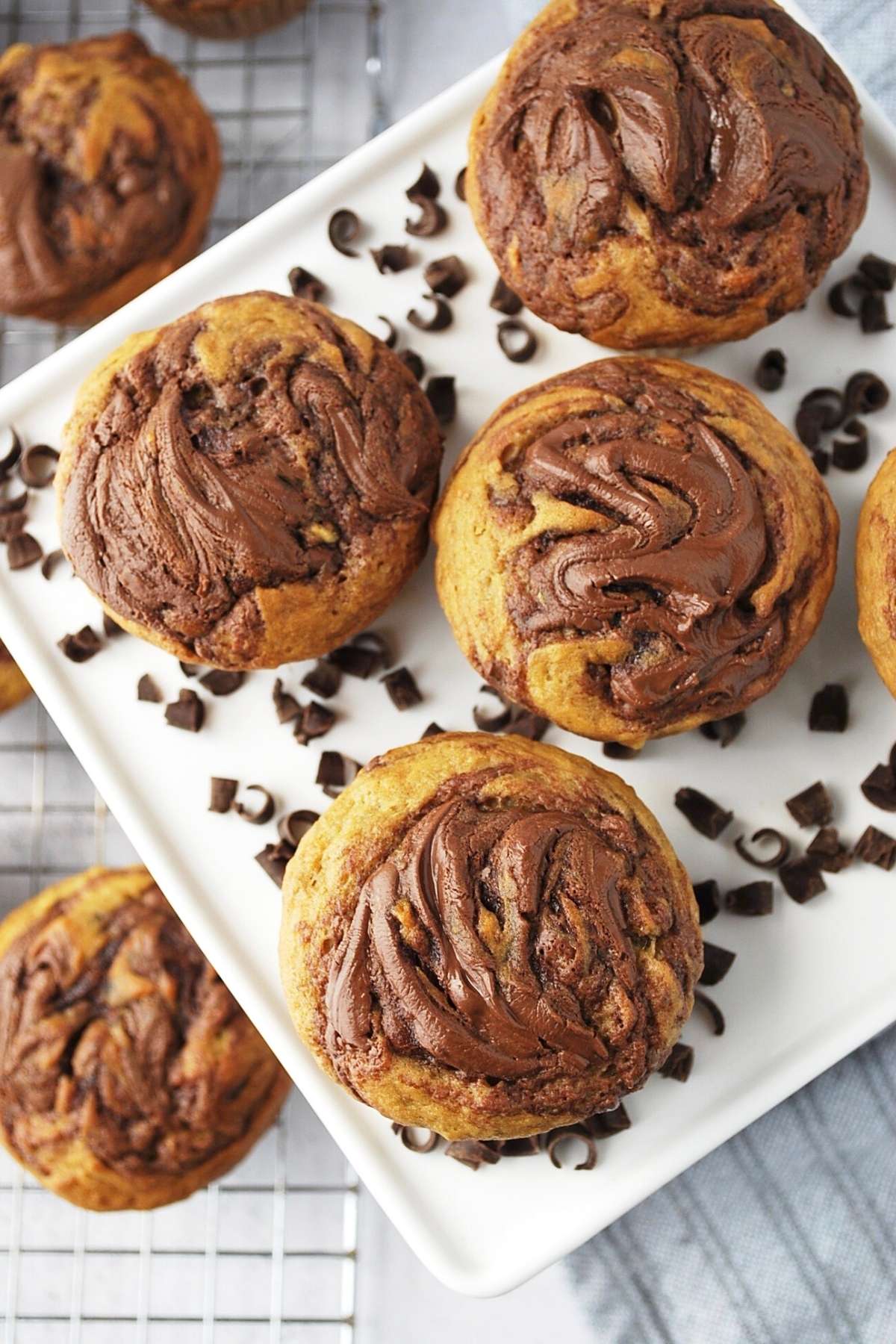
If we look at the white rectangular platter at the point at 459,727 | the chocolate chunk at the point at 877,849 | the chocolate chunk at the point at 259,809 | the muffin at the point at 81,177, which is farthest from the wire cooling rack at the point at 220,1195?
the chocolate chunk at the point at 877,849

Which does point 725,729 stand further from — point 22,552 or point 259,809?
point 22,552

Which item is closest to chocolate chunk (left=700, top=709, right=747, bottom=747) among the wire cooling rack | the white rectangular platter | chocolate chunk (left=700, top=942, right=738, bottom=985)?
the white rectangular platter

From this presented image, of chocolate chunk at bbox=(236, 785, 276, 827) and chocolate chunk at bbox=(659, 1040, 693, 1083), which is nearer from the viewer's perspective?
chocolate chunk at bbox=(659, 1040, 693, 1083)

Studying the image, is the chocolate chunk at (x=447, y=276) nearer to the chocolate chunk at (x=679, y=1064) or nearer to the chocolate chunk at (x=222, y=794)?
the chocolate chunk at (x=222, y=794)

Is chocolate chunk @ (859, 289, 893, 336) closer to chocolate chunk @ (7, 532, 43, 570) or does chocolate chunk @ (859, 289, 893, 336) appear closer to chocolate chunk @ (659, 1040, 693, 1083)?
chocolate chunk @ (659, 1040, 693, 1083)

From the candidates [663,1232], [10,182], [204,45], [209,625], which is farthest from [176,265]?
[663,1232]

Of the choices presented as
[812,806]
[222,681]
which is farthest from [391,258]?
[812,806]

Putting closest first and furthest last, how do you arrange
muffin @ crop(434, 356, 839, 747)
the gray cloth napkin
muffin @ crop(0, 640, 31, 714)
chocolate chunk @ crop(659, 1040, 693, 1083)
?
1. muffin @ crop(434, 356, 839, 747)
2. chocolate chunk @ crop(659, 1040, 693, 1083)
3. the gray cloth napkin
4. muffin @ crop(0, 640, 31, 714)
